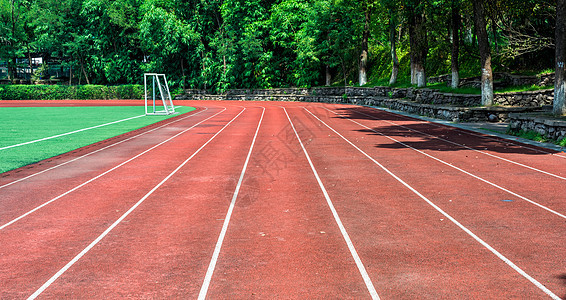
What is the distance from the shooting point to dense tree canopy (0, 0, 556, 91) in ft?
92.1

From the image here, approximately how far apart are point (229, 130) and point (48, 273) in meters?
15.3

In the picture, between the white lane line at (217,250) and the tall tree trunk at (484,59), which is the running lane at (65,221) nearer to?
the white lane line at (217,250)

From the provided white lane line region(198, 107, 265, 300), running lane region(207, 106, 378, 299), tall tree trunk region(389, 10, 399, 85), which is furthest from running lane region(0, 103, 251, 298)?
tall tree trunk region(389, 10, 399, 85)

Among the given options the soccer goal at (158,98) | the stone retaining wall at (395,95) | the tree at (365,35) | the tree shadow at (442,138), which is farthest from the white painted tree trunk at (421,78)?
the soccer goal at (158,98)

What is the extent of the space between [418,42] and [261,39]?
86.6ft

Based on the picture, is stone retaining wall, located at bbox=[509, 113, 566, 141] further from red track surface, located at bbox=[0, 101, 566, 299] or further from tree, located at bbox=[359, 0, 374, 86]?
tree, located at bbox=[359, 0, 374, 86]

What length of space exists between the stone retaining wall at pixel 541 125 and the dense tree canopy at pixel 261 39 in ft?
16.9

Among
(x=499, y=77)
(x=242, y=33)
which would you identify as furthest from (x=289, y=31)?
(x=499, y=77)

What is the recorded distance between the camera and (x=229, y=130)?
20312 mm

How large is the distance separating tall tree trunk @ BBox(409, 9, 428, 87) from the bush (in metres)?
38.4

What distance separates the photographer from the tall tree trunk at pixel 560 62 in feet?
54.2

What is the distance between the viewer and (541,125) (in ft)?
49.5

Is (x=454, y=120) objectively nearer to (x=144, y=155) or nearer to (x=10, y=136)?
(x=144, y=155)

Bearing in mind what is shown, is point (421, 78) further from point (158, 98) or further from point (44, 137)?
point (158, 98)
